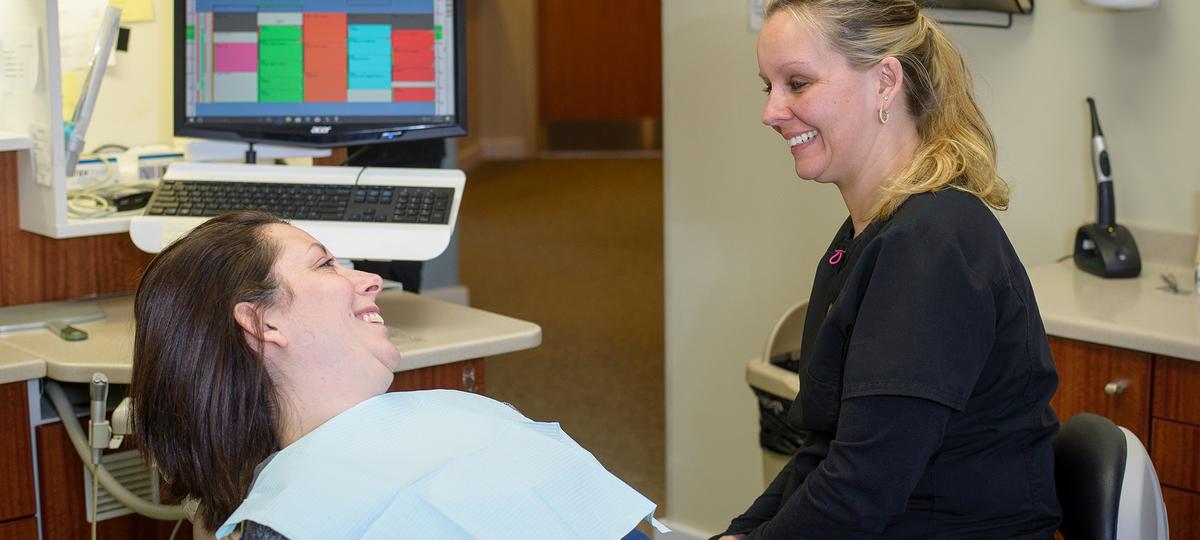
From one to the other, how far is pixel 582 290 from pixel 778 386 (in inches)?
136

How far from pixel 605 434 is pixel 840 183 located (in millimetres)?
2517

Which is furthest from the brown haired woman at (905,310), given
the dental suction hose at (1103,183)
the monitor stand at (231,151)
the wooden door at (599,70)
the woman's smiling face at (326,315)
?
the wooden door at (599,70)

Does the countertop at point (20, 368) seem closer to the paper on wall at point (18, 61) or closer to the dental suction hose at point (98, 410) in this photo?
the dental suction hose at point (98, 410)

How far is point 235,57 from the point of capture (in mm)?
2338

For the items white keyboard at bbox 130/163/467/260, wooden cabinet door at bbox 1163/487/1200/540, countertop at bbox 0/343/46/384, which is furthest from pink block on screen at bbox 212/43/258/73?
wooden cabinet door at bbox 1163/487/1200/540

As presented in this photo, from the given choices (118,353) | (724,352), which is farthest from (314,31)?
(724,352)

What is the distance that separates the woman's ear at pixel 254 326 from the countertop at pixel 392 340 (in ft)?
2.22

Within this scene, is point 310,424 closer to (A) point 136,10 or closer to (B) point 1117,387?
(B) point 1117,387

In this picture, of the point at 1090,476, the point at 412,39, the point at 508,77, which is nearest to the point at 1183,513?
the point at 1090,476

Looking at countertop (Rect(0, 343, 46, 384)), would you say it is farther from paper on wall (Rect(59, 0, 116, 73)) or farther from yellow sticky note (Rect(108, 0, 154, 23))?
yellow sticky note (Rect(108, 0, 154, 23))

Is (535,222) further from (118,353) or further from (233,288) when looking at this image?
(233,288)

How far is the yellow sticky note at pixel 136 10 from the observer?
8.52 ft

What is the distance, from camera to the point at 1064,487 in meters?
1.59

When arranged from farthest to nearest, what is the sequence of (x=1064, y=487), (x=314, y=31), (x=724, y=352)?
→ 1. (x=724, y=352)
2. (x=314, y=31)
3. (x=1064, y=487)
